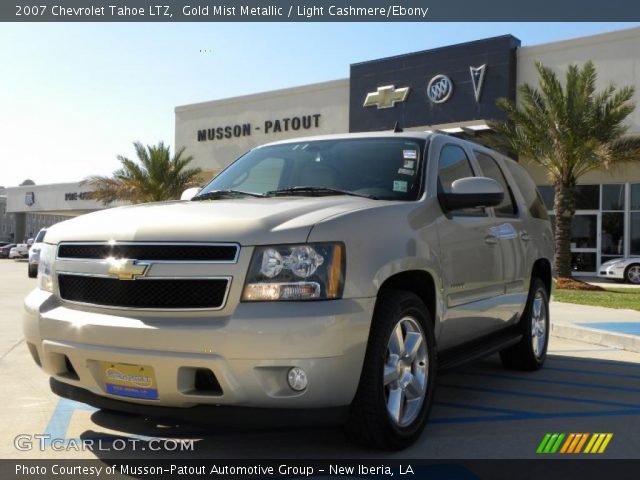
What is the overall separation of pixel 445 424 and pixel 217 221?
207 cm

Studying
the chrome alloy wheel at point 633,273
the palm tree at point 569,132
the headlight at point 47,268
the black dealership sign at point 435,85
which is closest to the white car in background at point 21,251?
the black dealership sign at point 435,85

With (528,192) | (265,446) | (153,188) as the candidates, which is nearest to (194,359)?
(265,446)

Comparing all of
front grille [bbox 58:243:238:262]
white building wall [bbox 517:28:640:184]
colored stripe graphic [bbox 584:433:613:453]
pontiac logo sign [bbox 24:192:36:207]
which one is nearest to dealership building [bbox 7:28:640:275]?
white building wall [bbox 517:28:640:184]

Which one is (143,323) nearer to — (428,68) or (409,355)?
(409,355)

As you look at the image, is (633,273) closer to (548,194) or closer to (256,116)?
(548,194)

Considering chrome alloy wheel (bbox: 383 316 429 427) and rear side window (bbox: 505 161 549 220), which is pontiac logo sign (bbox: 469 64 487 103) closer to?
rear side window (bbox: 505 161 549 220)

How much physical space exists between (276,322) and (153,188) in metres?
27.0

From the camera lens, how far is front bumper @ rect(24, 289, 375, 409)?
9.81ft

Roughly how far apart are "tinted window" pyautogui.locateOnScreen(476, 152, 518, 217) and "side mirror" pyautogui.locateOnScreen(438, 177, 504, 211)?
38.7 inches

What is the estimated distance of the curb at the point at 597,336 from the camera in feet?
25.2

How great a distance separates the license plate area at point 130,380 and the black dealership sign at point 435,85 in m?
19.9

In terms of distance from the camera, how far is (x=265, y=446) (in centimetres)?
369

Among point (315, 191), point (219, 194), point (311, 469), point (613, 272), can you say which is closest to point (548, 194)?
point (613, 272)

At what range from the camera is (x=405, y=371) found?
3705mm
